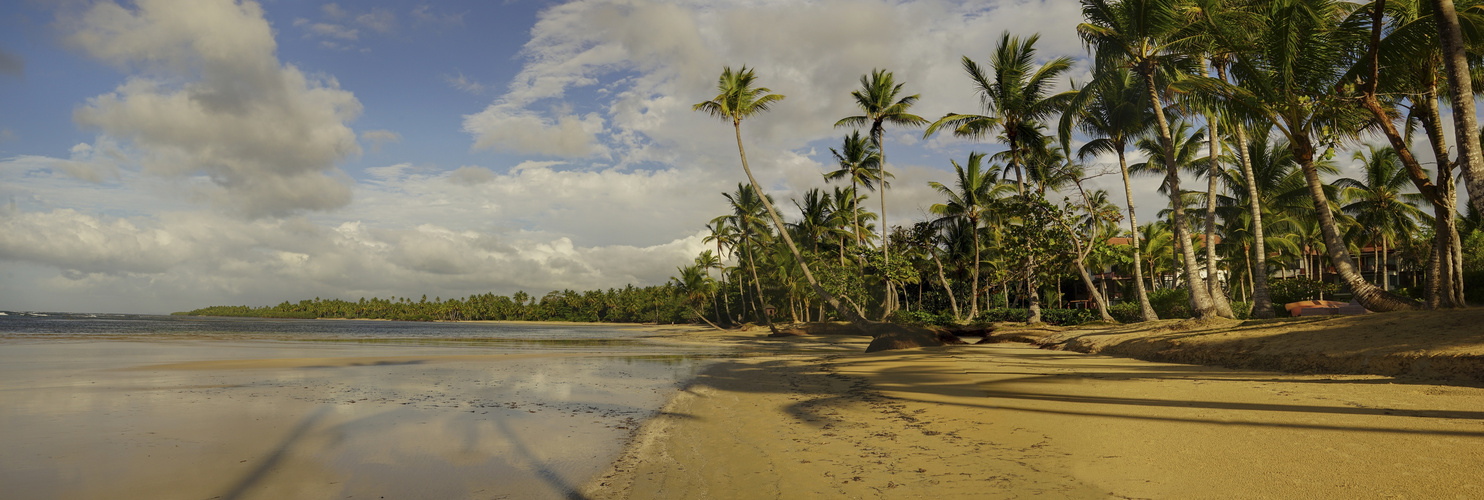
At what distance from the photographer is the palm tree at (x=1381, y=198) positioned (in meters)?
29.6

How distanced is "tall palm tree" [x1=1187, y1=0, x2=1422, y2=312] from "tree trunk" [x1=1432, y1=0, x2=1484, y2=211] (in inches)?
89.9

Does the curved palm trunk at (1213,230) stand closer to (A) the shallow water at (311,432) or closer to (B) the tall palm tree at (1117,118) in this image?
(B) the tall palm tree at (1117,118)

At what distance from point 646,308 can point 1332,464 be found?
89.7m

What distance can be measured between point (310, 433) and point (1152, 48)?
19.1 m

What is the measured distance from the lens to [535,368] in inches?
575

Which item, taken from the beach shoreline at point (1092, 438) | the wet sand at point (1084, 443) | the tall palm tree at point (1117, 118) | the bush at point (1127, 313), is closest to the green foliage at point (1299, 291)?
the bush at point (1127, 313)

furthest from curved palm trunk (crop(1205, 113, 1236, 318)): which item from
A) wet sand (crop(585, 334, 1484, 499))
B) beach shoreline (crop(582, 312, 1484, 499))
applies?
wet sand (crop(585, 334, 1484, 499))

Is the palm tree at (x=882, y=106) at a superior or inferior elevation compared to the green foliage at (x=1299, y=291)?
superior

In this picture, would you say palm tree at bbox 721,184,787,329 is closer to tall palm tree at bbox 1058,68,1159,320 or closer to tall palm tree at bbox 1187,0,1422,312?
tall palm tree at bbox 1058,68,1159,320

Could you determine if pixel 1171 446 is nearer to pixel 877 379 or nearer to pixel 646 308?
pixel 877 379

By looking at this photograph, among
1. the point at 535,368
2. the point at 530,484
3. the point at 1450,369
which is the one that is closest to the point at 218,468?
the point at 530,484

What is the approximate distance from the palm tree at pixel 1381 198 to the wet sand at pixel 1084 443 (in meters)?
30.4

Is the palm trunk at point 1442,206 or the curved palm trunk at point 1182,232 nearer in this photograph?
the palm trunk at point 1442,206

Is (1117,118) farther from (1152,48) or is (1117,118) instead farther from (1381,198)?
(1381,198)
